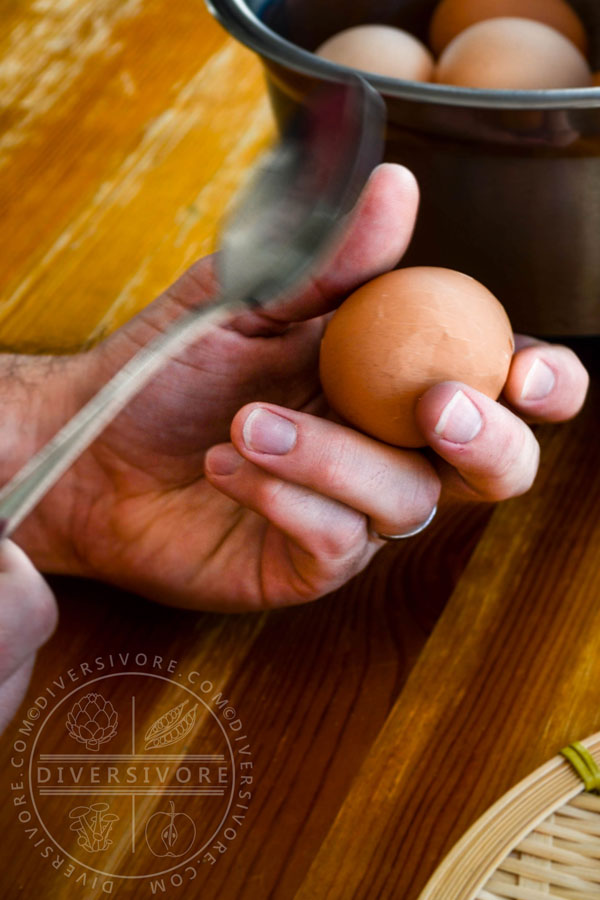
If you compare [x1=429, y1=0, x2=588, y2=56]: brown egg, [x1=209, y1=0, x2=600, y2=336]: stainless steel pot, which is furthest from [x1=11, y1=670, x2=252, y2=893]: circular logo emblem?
[x1=429, y1=0, x2=588, y2=56]: brown egg

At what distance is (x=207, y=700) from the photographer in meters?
0.61

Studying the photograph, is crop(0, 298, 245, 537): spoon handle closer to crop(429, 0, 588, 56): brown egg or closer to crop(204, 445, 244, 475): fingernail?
crop(204, 445, 244, 475): fingernail

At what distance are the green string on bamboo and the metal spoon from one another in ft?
1.02

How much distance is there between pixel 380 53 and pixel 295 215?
31cm

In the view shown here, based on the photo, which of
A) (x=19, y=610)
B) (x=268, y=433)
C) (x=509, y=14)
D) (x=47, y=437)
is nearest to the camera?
(x=19, y=610)

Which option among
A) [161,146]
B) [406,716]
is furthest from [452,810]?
[161,146]

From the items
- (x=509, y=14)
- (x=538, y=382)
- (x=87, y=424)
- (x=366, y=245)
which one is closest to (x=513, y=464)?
(x=538, y=382)

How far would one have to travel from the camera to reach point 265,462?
54 centimetres

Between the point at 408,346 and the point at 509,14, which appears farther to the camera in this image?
the point at 509,14

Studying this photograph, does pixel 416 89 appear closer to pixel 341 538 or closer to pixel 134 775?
pixel 341 538

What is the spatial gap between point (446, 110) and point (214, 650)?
39 cm

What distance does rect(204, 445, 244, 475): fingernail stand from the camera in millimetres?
576

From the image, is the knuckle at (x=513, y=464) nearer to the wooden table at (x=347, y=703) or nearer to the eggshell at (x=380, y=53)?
the wooden table at (x=347, y=703)

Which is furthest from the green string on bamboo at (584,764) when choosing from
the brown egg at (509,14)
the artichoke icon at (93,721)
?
the brown egg at (509,14)
